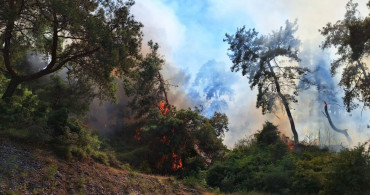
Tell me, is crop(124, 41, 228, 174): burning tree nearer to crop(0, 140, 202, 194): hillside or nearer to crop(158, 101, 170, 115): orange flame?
crop(158, 101, 170, 115): orange flame

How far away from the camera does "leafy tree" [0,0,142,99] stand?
14516 mm

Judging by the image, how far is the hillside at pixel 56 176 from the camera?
10.7 m

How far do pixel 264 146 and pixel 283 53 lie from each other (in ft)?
37.1

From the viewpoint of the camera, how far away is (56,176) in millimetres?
12172

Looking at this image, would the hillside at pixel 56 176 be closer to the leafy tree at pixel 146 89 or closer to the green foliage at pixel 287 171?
the green foliage at pixel 287 171

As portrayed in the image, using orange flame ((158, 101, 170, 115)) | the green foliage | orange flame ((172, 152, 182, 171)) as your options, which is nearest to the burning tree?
orange flame ((172, 152, 182, 171))

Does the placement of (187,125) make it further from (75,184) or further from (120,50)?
(75,184)

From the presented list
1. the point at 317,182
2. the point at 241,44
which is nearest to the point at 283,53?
the point at 241,44

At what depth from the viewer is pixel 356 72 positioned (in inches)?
835

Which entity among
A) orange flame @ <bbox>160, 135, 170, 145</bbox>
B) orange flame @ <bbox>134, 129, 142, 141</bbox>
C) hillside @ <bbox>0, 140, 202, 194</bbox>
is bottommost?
hillside @ <bbox>0, 140, 202, 194</bbox>

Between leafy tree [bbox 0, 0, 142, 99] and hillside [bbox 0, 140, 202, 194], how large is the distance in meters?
5.07

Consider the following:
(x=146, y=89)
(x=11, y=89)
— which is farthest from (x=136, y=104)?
(x=11, y=89)

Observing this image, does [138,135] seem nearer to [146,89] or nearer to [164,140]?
[146,89]

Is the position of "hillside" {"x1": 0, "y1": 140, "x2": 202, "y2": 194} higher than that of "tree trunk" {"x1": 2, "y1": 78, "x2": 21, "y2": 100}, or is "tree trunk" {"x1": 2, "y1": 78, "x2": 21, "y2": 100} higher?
"tree trunk" {"x1": 2, "y1": 78, "x2": 21, "y2": 100}
